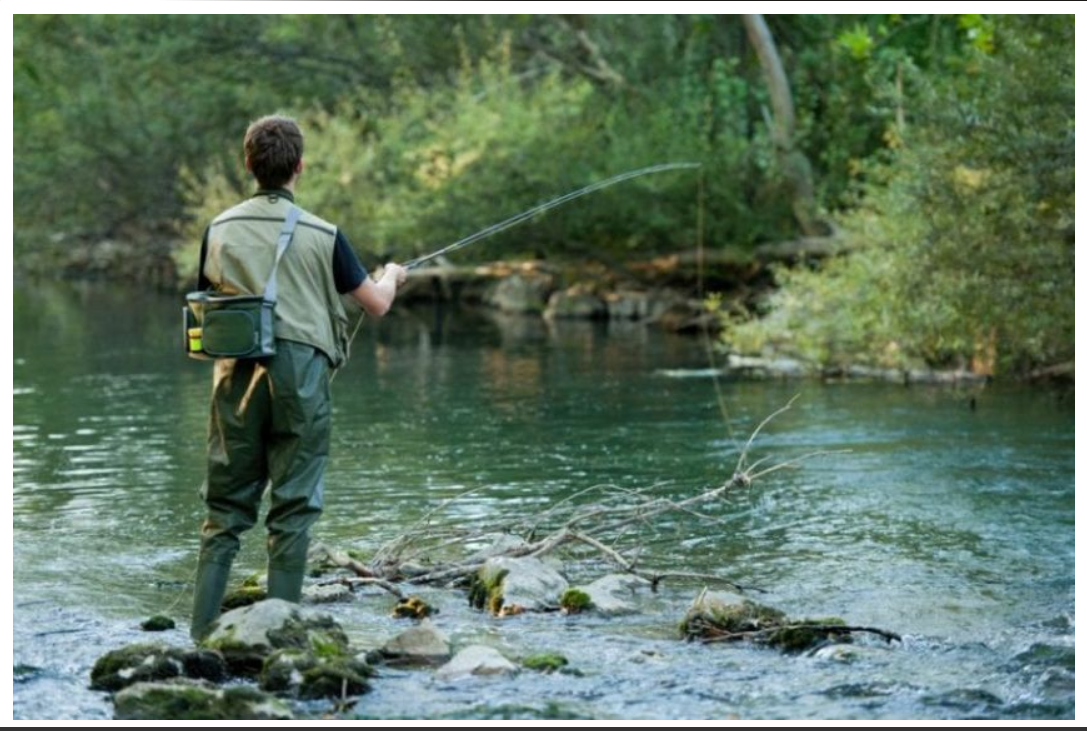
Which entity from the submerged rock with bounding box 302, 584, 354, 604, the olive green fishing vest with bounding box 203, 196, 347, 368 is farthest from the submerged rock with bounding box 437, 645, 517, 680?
the submerged rock with bounding box 302, 584, 354, 604

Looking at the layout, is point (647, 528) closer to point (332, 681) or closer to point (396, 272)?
point (396, 272)

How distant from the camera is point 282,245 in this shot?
21.9 feet

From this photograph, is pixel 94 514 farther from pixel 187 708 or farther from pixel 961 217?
pixel 961 217

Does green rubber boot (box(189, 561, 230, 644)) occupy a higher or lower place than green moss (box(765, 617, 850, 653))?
higher

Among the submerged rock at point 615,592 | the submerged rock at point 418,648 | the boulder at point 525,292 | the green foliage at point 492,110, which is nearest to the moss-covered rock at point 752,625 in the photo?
the submerged rock at point 615,592

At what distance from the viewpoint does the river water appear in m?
6.41

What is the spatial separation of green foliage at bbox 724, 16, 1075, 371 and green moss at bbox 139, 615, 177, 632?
10094 millimetres

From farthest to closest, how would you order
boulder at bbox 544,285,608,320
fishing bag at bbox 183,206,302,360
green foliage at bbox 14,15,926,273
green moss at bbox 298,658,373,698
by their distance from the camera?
boulder at bbox 544,285,608,320 → green foliage at bbox 14,15,926,273 → fishing bag at bbox 183,206,302,360 → green moss at bbox 298,658,373,698

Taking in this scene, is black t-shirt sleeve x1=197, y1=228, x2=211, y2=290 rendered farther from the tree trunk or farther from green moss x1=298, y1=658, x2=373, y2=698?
the tree trunk

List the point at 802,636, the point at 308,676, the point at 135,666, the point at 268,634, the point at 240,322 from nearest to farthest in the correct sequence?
the point at 308,676 < the point at 135,666 < the point at 268,634 < the point at 240,322 < the point at 802,636

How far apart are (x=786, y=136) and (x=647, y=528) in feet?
68.2

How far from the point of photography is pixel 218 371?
6.84 m

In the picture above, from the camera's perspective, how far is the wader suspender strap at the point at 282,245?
6.64 m

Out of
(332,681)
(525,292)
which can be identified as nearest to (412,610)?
(332,681)
